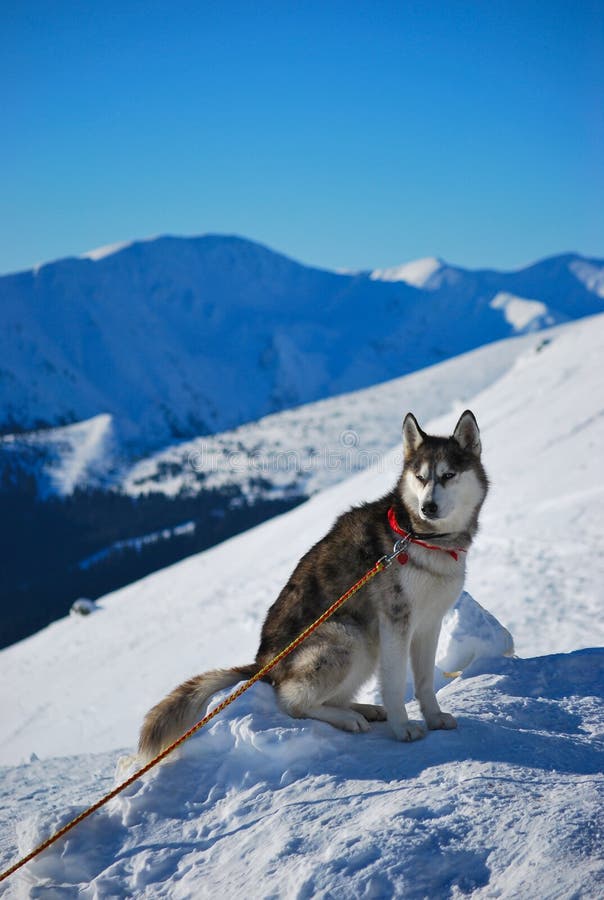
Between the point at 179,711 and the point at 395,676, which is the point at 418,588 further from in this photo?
the point at 179,711

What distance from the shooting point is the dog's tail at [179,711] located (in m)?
6.04

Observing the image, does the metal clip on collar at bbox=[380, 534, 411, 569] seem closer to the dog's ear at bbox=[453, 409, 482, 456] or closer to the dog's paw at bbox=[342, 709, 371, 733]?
the dog's ear at bbox=[453, 409, 482, 456]

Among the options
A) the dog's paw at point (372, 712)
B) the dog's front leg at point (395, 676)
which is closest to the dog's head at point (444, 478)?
the dog's front leg at point (395, 676)

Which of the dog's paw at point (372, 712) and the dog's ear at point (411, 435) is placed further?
the dog's paw at point (372, 712)

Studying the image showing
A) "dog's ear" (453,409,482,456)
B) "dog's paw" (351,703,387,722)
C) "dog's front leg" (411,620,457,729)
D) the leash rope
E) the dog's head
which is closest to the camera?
the leash rope

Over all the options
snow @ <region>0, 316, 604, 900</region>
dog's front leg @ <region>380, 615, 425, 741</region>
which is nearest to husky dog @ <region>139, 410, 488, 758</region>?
dog's front leg @ <region>380, 615, 425, 741</region>

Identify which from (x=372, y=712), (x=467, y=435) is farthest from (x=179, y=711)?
(x=467, y=435)

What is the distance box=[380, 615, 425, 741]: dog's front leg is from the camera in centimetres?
597

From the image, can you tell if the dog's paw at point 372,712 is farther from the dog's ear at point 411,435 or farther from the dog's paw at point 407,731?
the dog's ear at point 411,435

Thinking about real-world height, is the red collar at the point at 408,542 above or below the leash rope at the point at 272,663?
above

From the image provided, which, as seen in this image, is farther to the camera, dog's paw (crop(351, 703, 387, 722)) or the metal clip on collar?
dog's paw (crop(351, 703, 387, 722))

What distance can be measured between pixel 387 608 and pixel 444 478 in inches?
45.6

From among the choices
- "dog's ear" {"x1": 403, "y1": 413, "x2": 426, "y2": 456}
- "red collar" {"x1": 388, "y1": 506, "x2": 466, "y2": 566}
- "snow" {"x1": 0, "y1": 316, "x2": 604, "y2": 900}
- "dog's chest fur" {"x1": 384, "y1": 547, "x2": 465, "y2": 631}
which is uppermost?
"dog's ear" {"x1": 403, "y1": 413, "x2": 426, "y2": 456}

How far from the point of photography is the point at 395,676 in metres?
5.99
